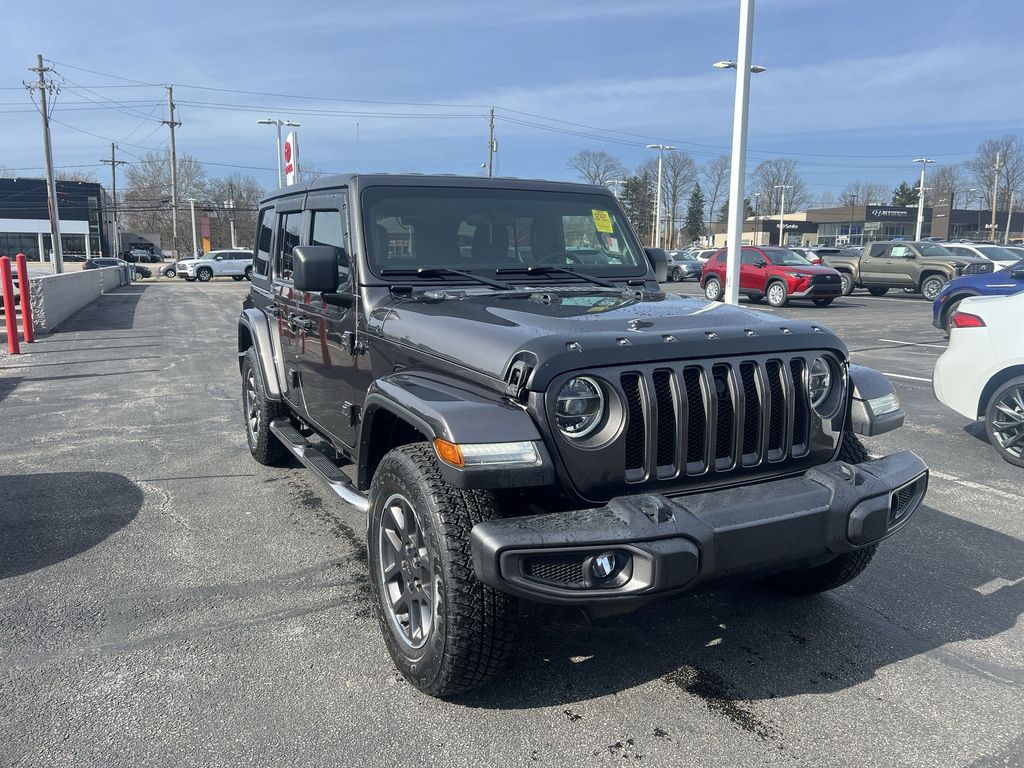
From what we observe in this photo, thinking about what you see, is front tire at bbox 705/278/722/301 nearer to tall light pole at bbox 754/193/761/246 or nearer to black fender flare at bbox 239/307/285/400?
black fender flare at bbox 239/307/285/400

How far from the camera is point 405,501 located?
9.76ft

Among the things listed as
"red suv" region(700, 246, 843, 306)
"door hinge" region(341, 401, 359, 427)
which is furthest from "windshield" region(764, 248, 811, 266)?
"door hinge" region(341, 401, 359, 427)

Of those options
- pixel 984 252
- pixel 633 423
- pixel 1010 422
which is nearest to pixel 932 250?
pixel 984 252

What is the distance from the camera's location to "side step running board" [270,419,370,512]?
3641mm

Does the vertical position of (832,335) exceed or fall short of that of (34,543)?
it exceeds it

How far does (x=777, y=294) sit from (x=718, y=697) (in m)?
20.4

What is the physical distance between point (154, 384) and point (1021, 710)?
9556 millimetres

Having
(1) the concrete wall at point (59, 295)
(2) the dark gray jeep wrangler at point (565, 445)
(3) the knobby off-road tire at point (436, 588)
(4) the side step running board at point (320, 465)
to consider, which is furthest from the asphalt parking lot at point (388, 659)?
(1) the concrete wall at point (59, 295)

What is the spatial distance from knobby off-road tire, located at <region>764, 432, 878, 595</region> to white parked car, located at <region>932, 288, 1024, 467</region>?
3.43m

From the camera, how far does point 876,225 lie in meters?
92.1

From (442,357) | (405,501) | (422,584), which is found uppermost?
(442,357)

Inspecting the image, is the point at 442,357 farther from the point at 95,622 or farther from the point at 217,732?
the point at 95,622

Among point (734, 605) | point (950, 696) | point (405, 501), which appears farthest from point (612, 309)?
point (950, 696)

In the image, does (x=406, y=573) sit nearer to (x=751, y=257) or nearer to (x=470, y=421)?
(x=470, y=421)
